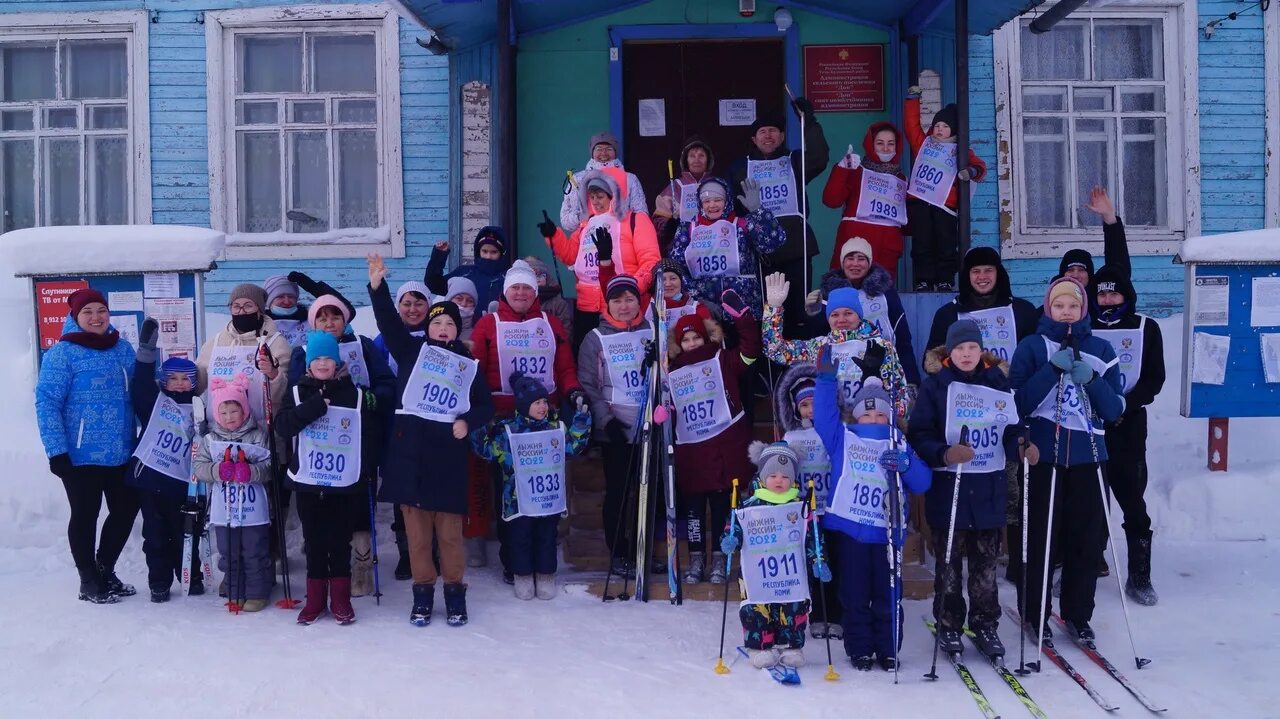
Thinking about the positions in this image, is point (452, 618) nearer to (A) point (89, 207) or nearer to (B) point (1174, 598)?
(B) point (1174, 598)

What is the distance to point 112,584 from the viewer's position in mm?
6309

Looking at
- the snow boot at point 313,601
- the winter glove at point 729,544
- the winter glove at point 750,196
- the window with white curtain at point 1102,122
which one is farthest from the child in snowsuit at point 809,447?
the window with white curtain at point 1102,122

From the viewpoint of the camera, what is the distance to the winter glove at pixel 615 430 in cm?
636

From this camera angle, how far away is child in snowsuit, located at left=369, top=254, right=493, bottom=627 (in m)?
5.88

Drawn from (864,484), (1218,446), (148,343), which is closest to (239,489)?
(148,343)

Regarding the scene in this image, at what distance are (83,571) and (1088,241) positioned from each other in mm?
7798

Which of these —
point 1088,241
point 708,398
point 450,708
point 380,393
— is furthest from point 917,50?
point 450,708

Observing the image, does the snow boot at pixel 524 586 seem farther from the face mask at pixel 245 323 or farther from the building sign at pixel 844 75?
the building sign at pixel 844 75

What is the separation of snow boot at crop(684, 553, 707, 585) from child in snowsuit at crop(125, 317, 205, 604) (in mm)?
2628

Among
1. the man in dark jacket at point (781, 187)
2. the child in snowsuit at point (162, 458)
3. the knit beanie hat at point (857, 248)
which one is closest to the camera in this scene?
the child in snowsuit at point (162, 458)

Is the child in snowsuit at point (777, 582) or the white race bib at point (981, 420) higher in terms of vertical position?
the white race bib at point (981, 420)

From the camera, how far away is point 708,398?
20.6ft

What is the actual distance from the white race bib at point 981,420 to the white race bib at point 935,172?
9.11ft

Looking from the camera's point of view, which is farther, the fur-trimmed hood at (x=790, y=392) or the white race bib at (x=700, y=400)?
the white race bib at (x=700, y=400)
